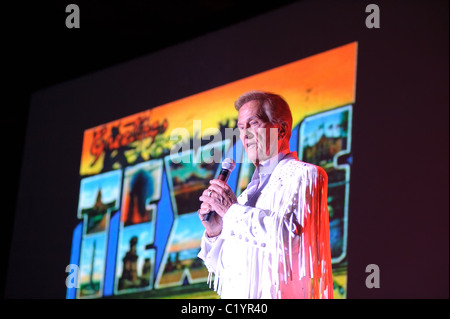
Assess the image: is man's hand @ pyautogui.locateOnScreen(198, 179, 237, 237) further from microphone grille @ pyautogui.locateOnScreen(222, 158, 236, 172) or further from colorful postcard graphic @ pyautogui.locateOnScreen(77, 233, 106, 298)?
colorful postcard graphic @ pyautogui.locateOnScreen(77, 233, 106, 298)

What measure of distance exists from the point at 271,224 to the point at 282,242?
70 mm

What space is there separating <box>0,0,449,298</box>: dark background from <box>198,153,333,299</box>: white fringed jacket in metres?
1.45

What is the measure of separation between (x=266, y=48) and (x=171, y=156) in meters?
1.03

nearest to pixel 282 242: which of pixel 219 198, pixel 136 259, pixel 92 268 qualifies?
pixel 219 198

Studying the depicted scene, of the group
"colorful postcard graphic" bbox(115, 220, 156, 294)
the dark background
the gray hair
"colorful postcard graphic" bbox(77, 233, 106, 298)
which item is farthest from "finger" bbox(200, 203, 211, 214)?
"colorful postcard graphic" bbox(77, 233, 106, 298)

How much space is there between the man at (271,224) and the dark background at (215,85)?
1413 millimetres

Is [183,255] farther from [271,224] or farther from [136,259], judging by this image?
[271,224]

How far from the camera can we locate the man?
7.12 feet

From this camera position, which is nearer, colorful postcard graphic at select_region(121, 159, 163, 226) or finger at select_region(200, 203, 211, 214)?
finger at select_region(200, 203, 211, 214)

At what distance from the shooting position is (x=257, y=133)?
2.41m
